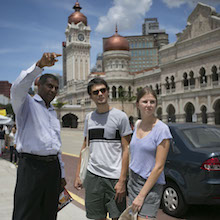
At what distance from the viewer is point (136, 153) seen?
289 cm

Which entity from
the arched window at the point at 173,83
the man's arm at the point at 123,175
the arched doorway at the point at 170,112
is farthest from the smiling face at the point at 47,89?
the arched window at the point at 173,83

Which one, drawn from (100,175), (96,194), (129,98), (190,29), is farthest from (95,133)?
(129,98)

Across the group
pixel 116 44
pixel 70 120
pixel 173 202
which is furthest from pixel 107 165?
pixel 70 120

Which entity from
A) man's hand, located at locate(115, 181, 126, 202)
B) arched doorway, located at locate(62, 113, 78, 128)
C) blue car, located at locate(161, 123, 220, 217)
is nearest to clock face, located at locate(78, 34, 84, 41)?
arched doorway, located at locate(62, 113, 78, 128)

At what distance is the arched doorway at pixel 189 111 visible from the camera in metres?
33.9

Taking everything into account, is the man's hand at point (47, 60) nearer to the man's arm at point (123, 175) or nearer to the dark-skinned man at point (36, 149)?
the dark-skinned man at point (36, 149)

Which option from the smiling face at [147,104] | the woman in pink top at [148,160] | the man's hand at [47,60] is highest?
the man's hand at [47,60]

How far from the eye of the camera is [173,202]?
4723 millimetres

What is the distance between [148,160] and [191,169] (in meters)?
1.83

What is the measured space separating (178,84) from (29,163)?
33492 millimetres

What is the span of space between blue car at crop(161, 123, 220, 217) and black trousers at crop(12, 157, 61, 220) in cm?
232

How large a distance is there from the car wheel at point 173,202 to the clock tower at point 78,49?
6285 cm

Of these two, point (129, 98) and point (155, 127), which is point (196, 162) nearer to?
point (155, 127)

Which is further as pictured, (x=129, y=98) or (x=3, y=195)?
(x=129, y=98)
